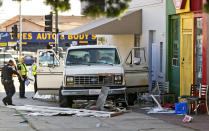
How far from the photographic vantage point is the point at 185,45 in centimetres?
1781

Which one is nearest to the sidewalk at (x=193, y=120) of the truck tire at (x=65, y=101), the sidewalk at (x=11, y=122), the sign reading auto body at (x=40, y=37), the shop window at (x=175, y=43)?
the truck tire at (x=65, y=101)

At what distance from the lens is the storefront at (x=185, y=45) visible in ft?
54.5

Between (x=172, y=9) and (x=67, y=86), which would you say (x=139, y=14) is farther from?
(x=67, y=86)

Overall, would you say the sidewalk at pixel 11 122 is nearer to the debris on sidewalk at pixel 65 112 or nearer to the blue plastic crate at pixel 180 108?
the debris on sidewalk at pixel 65 112

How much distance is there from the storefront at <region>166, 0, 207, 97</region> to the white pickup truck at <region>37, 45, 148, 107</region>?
3.35ft

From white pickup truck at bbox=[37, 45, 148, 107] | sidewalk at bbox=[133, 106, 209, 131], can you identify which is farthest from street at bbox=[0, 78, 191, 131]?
white pickup truck at bbox=[37, 45, 148, 107]

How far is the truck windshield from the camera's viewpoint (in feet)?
59.2

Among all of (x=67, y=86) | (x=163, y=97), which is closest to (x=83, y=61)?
(x=67, y=86)

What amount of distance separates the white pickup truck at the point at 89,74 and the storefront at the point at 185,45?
3.35ft

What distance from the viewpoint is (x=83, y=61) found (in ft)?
59.2

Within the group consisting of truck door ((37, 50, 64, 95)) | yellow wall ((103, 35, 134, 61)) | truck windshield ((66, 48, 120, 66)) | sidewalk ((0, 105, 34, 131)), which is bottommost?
sidewalk ((0, 105, 34, 131))

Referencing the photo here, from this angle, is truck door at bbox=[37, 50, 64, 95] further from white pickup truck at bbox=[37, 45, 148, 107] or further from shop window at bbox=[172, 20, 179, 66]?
shop window at bbox=[172, 20, 179, 66]

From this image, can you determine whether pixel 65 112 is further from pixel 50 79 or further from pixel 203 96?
pixel 203 96

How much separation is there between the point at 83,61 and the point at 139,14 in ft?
17.6
